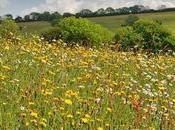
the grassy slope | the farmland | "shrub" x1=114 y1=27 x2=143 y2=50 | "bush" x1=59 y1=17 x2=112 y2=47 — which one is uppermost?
the farmland

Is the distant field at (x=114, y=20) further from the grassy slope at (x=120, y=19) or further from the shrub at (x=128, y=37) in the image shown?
the shrub at (x=128, y=37)

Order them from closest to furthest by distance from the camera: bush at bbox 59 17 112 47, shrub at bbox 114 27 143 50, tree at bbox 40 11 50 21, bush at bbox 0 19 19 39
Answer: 1. bush at bbox 0 19 19 39
2. shrub at bbox 114 27 143 50
3. bush at bbox 59 17 112 47
4. tree at bbox 40 11 50 21

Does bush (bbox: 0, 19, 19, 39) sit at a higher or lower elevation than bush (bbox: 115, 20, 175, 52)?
higher

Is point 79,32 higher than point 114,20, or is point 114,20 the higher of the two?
point 79,32

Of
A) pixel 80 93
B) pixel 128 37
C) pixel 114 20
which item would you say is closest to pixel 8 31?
pixel 128 37

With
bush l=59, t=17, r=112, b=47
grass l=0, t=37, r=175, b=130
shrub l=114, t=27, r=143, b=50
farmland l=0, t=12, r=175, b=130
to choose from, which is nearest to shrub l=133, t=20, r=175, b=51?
shrub l=114, t=27, r=143, b=50

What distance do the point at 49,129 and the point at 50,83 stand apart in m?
1.91

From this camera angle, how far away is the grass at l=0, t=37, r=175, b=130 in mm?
5926

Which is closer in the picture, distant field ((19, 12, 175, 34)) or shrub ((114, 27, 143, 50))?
shrub ((114, 27, 143, 50))

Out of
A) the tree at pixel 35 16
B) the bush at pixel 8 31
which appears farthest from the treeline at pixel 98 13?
the bush at pixel 8 31

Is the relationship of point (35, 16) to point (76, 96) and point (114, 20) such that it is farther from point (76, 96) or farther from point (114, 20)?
point (76, 96)

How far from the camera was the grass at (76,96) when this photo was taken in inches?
233

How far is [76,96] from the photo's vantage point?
21.7 ft

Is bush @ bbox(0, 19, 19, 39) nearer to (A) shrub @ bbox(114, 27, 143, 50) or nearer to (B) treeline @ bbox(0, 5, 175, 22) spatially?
(A) shrub @ bbox(114, 27, 143, 50)
